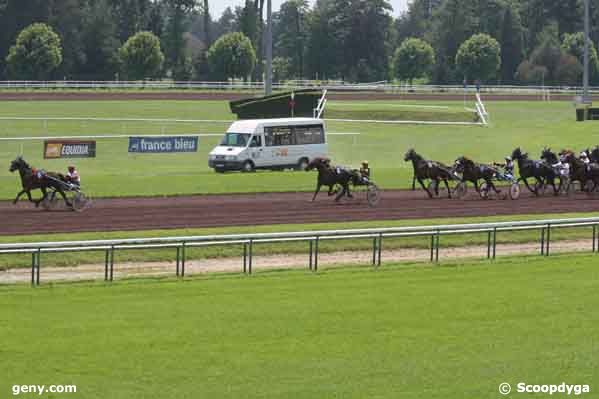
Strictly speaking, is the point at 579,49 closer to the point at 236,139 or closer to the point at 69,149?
the point at 236,139

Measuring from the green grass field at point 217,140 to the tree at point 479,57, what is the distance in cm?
2582

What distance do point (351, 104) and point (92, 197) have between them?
34595 mm

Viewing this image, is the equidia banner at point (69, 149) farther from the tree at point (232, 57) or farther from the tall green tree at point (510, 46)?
the tall green tree at point (510, 46)

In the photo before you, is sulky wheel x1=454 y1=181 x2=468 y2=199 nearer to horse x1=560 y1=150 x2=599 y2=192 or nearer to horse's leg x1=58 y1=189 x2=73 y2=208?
horse x1=560 y1=150 x2=599 y2=192

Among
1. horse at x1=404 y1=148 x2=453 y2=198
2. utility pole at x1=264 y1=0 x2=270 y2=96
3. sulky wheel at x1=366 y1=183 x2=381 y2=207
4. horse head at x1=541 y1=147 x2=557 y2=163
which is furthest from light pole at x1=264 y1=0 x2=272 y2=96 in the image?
sulky wheel at x1=366 y1=183 x2=381 y2=207

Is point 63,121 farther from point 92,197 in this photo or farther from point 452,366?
point 452,366

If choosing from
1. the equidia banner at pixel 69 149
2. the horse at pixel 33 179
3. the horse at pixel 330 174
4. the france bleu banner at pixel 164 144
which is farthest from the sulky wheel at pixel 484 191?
the equidia banner at pixel 69 149

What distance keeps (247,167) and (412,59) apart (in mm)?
63818

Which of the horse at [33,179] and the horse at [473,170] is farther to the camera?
the horse at [473,170]

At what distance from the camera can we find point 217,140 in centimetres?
4878

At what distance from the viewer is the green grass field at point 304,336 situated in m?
11.2

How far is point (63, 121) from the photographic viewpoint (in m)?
54.9

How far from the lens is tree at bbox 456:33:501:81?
327ft

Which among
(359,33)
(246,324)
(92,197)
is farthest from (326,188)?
(359,33)
